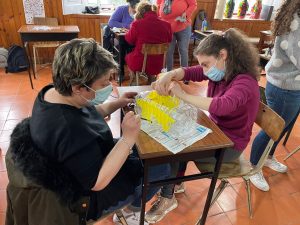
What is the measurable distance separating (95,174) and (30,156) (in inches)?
8.5

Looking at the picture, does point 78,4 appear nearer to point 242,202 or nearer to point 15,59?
point 15,59

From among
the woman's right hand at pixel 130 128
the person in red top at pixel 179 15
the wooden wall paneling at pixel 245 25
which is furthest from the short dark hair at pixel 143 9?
the wooden wall paneling at pixel 245 25

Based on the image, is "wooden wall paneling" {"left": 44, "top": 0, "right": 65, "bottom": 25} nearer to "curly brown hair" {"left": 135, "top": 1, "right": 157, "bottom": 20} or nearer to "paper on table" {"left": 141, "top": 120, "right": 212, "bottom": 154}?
"curly brown hair" {"left": 135, "top": 1, "right": 157, "bottom": 20}

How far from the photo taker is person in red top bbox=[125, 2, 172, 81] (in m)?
2.79

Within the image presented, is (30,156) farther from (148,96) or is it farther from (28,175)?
(148,96)

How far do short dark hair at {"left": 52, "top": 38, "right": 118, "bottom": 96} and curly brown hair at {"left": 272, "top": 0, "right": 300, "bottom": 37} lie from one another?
1173mm

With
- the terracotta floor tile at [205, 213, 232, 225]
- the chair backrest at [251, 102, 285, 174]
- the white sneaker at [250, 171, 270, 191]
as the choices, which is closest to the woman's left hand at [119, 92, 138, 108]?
the chair backrest at [251, 102, 285, 174]

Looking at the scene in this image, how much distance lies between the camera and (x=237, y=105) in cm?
119

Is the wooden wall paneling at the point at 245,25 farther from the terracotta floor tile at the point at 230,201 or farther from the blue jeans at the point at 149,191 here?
the blue jeans at the point at 149,191

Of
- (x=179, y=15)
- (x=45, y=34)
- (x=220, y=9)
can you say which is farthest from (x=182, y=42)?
(x=45, y=34)

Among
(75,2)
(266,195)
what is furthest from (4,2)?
(266,195)

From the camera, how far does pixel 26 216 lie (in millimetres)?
875

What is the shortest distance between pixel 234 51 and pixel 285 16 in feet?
1.68

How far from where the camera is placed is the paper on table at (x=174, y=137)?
1.03 m
